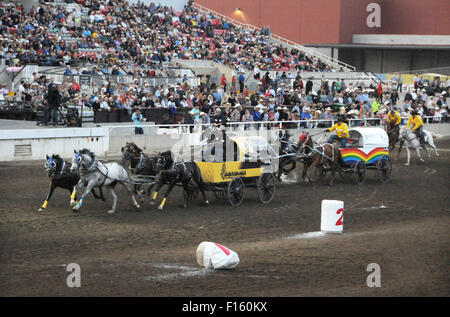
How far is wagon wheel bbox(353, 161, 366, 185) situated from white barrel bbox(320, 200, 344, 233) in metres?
6.78

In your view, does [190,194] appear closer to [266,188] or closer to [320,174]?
[266,188]

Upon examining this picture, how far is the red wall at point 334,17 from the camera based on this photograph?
2100 inches

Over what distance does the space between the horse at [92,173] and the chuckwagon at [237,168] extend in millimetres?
1912

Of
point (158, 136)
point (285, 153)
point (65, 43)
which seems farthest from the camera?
point (65, 43)

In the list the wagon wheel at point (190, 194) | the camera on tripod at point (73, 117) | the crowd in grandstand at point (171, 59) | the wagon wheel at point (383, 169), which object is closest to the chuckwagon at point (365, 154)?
the wagon wheel at point (383, 169)

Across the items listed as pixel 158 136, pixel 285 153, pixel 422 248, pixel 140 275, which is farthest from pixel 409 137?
pixel 140 275

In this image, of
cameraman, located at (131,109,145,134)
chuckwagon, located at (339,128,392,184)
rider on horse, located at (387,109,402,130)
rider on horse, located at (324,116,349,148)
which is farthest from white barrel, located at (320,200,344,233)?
rider on horse, located at (387,109,402,130)

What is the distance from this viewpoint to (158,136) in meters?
26.7

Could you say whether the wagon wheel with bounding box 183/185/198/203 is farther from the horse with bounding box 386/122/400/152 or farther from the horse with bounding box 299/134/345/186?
the horse with bounding box 386/122/400/152

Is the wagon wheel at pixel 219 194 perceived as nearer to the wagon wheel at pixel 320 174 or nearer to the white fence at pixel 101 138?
the white fence at pixel 101 138

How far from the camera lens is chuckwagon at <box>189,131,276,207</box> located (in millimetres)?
17609

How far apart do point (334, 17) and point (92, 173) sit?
131 feet
